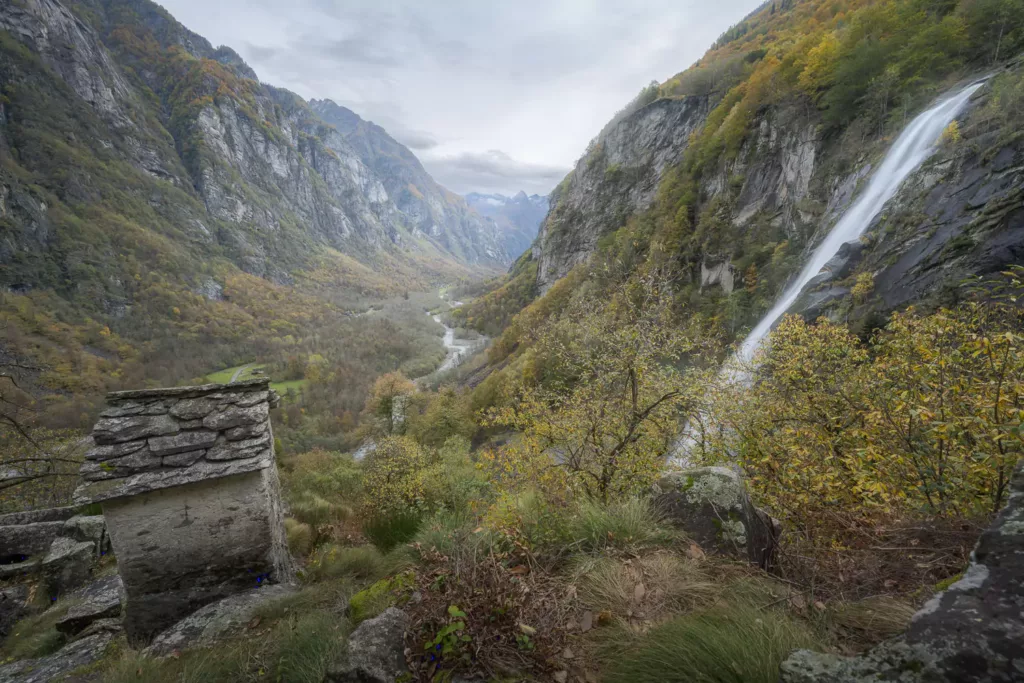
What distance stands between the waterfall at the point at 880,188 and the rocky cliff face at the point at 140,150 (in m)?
102

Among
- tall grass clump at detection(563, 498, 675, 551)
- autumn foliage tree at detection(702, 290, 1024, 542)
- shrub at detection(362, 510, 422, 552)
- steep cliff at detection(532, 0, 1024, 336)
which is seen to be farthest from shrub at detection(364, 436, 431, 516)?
steep cliff at detection(532, 0, 1024, 336)

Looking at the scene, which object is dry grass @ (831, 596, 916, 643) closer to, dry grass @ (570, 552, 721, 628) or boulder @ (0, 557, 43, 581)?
dry grass @ (570, 552, 721, 628)

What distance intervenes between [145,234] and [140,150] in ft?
164

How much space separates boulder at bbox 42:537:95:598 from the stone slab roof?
395 centimetres

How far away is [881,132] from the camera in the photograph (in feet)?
73.4

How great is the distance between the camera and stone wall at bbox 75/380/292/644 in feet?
16.7

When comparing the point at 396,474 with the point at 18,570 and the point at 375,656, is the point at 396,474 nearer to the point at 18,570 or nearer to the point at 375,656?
the point at 18,570

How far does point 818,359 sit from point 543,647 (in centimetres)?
808

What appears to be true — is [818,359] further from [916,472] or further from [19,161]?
[19,161]

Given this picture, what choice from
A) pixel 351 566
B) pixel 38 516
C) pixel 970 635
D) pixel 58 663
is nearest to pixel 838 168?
pixel 970 635

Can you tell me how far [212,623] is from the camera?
4613mm

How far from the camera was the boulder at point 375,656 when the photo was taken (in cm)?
286

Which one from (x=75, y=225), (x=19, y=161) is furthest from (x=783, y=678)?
(x=19, y=161)

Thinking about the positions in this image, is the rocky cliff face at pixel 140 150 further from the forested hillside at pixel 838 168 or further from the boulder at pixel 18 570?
the forested hillside at pixel 838 168
